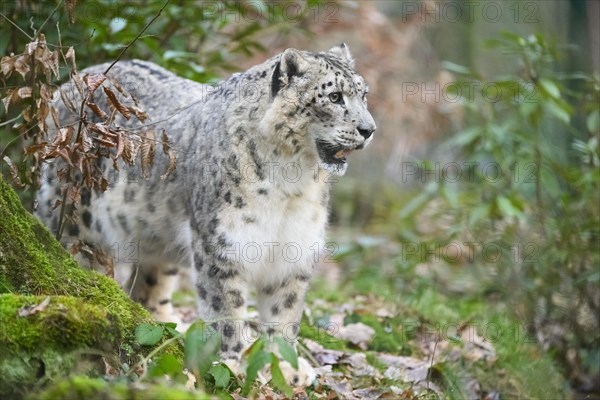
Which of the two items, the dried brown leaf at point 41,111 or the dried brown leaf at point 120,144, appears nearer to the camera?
the dried brown leaf at point 120,144

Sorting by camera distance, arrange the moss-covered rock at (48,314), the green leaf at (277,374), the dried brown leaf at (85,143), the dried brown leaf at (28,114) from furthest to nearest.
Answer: the dried brown leaf at (28,114), the dried brown leaf at (85,143), the green leaf at (277,374), the moss-covered rock at (48,314)

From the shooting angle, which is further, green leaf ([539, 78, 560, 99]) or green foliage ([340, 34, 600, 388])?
green foliage ([340, 34, 600, 388])

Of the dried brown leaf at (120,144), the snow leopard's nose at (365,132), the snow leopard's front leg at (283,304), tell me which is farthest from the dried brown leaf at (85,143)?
the snow leopard's front leg at (283,304)

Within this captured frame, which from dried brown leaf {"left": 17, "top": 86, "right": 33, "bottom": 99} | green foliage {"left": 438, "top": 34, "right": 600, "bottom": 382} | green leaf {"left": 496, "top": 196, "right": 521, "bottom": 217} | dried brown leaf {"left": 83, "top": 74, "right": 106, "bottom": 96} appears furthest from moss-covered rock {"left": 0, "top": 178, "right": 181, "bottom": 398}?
green foliage {"left": 438, "top": 34, "right": 600, "bottom": 382}

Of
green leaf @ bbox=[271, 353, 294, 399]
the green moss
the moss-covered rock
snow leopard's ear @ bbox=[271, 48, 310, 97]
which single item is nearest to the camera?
the green moss

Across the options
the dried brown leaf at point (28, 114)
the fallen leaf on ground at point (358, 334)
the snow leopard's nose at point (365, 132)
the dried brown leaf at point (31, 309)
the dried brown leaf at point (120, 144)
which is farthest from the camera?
the fallen leaf on ground at point (358, 334)

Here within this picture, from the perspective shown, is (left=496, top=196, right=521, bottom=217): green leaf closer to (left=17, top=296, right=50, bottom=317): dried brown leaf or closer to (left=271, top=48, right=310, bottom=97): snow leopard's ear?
(left=271, top=48, right=310, bottom=97): snow leopard's ear

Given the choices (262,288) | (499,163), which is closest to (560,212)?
(499,163)

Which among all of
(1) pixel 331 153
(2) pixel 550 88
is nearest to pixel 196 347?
(1) pixel 331 153

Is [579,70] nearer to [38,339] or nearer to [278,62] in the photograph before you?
[278,62]

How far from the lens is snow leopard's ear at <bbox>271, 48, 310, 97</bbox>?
5781 mm

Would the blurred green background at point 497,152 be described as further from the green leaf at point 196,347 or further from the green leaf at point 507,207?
the green leaf at point 196,347

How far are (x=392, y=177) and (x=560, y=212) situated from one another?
7919mm

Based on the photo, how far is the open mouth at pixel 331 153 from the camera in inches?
228
